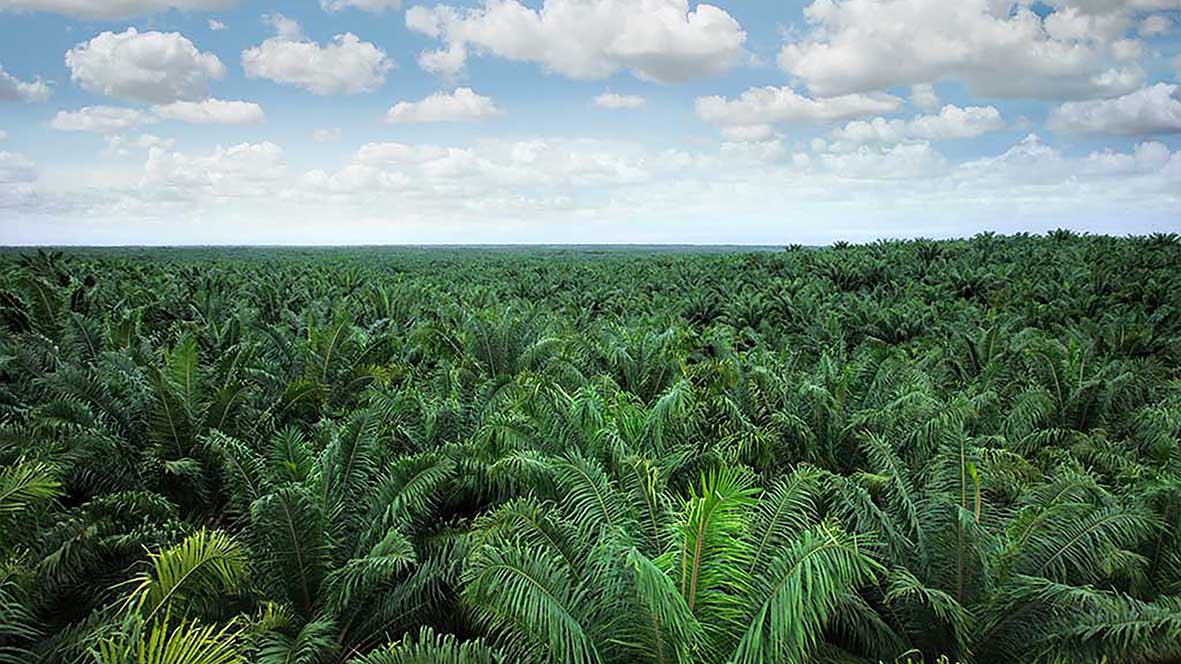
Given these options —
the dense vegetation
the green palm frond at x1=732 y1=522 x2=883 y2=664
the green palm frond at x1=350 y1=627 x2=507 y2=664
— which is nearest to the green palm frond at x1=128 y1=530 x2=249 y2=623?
the dense vegetation

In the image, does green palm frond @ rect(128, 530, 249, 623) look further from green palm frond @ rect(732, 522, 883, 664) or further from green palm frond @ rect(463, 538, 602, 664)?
green palm frond @ rect(732, 522, 883, 664)

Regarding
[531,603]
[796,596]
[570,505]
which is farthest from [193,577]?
[796,596]

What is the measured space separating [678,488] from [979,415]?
426cm

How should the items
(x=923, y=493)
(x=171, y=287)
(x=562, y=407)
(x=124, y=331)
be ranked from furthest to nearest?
(x=171, y=287), (x=124, y=331), (x=562, y=407), (x=923, y=493)

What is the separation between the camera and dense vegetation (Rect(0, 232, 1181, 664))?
11.9 feet

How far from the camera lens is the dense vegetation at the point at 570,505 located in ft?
11.9

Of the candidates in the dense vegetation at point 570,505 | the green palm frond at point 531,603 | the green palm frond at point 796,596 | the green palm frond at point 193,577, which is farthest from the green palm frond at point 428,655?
the green palm frond at point 796,596

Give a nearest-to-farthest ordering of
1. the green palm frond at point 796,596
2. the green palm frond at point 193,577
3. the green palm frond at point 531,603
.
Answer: the green palm frond at point 796,596 < the green palm frond at point 531,603 < the green palm frond at point 193,577

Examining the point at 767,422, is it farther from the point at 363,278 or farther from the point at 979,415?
the point at 363,278

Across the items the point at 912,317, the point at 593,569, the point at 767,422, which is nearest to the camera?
the point at 593,569

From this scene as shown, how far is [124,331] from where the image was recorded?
10.4 m

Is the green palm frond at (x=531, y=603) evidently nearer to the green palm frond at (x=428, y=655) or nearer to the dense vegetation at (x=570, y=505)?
the dense vegetation at (x=570, y=505)

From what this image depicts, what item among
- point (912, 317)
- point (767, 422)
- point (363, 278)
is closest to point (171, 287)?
point (363, 278)

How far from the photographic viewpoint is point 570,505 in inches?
208
